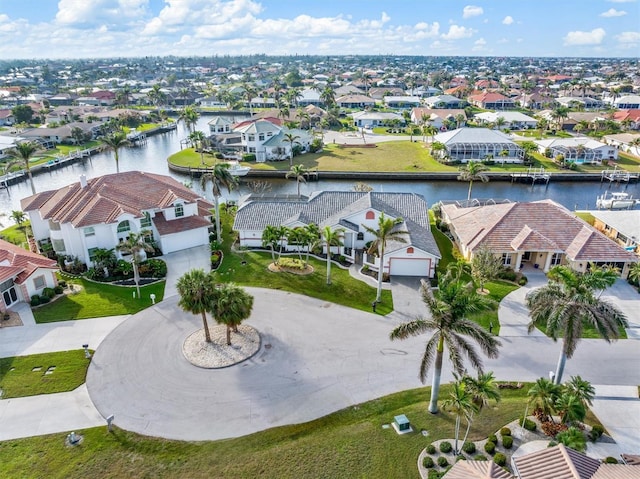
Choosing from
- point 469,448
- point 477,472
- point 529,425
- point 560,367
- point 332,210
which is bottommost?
point 529,425

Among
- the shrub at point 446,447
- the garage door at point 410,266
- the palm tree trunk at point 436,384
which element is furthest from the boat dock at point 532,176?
the shrub at point 446,447

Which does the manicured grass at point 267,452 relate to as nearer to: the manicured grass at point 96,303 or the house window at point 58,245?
the manicured grass at point 96,303

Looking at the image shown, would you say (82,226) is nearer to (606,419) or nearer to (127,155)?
(606,419)

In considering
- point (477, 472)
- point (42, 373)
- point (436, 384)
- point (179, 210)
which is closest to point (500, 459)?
point (477, 472)

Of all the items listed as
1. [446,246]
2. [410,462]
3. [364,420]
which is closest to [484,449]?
[410,462]

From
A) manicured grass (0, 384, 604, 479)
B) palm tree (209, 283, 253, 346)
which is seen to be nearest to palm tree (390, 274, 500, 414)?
manicured grass (0, 384, 604, 479)

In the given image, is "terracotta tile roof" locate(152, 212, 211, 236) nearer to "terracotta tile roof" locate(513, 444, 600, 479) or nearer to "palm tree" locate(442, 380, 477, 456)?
"palm tree" locate(442, 380, 477, 456)

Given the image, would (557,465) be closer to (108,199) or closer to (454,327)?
(454,327)
